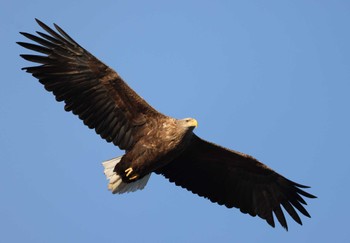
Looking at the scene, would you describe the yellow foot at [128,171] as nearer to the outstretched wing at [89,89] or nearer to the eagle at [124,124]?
the eagle at [124,124]

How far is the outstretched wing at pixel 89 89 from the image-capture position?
14008mm

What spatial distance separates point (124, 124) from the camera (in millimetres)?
14297

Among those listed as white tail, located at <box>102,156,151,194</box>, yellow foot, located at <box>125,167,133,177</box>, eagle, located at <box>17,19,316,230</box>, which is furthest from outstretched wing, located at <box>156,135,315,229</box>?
yellow foot, located at <box>125,167,133,177</box>

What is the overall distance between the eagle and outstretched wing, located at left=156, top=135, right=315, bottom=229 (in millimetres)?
20

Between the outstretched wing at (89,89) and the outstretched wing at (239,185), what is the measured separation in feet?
4.35

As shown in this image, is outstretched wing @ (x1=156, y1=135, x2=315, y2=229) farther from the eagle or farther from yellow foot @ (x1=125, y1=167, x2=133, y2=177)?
yellow foot @ (x1=125, y1=167, x2=133, y2=177)

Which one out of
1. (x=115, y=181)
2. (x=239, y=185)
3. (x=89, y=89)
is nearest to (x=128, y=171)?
(x=115, y=181)

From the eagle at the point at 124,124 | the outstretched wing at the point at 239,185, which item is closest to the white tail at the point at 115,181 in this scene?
the eagle at the point at 124,124

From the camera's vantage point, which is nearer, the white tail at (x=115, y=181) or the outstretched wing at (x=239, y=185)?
the white tail at (x=115, y=181)

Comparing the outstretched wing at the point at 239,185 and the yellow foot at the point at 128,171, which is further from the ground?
the outstretched wing at the point at 239,185

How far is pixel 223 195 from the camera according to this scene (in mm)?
15211

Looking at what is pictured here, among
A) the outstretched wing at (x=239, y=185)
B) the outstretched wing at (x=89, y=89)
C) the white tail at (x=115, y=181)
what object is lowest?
the white tail at (x=115, y=181)

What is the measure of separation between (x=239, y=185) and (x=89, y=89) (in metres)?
3.56

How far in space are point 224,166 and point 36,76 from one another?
402 cm
